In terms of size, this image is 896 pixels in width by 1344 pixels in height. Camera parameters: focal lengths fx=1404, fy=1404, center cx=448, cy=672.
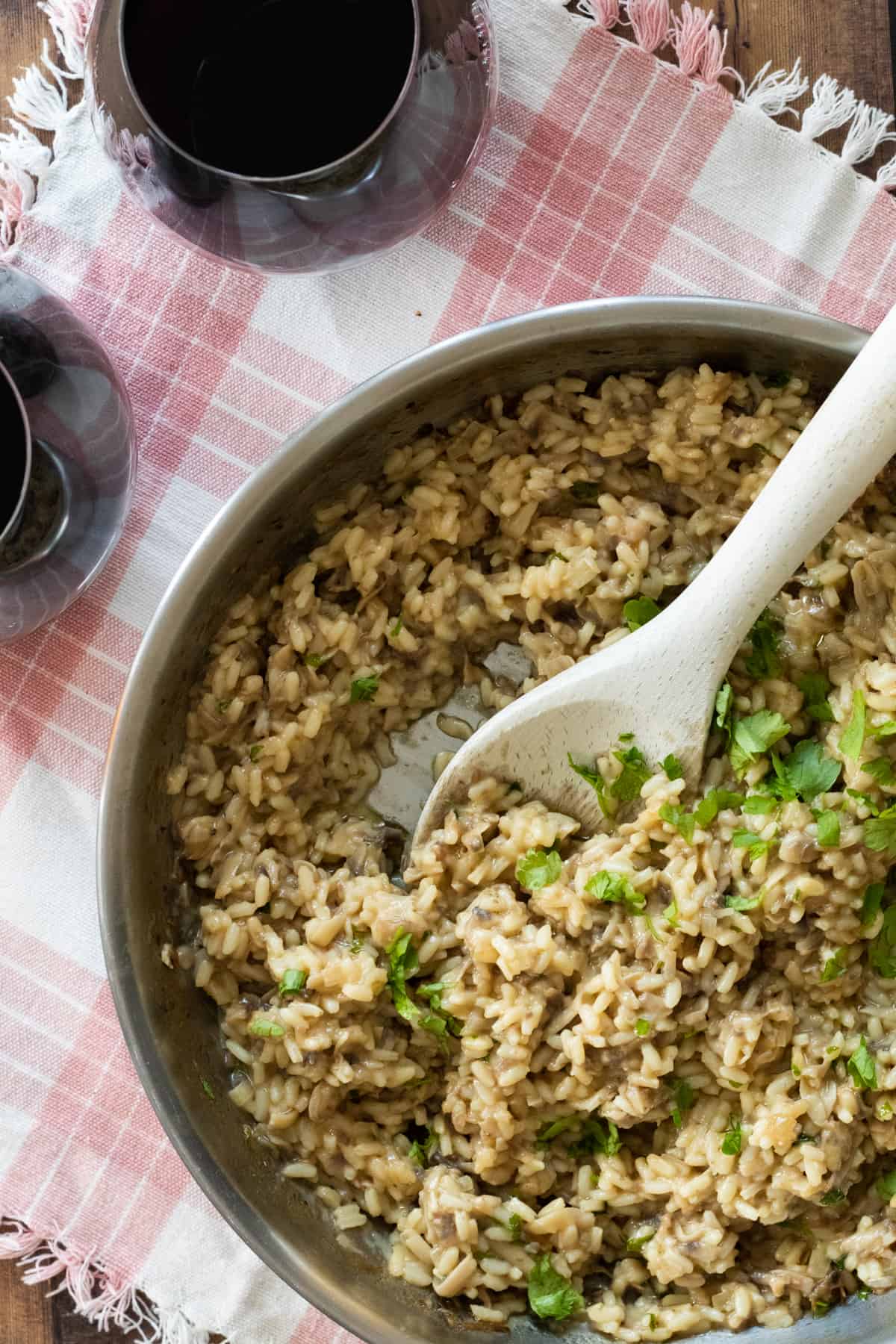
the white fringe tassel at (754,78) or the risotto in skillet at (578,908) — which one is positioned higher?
the white fringe tassel at (754,78)

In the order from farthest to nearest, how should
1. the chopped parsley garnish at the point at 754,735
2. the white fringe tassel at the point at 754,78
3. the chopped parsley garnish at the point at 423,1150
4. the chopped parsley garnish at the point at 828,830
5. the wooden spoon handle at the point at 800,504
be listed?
1. the white fringe tassel at the point at 754,78
2. the chopped parsley garnish at the point at 423,1150
3. the chopped parsley garnish at the point at 754,735
4. the chopped parsley garnish at the point at 828,830
5. the wooden spoon handle at the point at 800,504

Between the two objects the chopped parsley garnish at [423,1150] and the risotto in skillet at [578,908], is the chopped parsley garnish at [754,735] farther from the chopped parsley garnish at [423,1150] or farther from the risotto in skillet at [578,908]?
the chopped parsley garnish at [423,1150]

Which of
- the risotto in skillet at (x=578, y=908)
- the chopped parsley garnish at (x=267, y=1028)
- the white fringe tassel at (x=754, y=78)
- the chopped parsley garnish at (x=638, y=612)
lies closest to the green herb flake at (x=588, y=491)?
the risotto in skillet at (x=578, y=908)

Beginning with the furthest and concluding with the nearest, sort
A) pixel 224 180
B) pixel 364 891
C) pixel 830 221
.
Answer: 1. pixel 830 221
2. pixel 364 891
3. pixel 224 180

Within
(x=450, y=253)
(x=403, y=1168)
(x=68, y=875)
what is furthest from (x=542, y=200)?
(x=403, y=1168)

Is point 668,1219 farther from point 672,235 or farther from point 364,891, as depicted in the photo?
point 672,235

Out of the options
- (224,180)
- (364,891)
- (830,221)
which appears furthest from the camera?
(830,221)

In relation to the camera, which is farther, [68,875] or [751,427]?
[68,875]

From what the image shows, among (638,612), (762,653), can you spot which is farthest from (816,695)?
(638,612)
